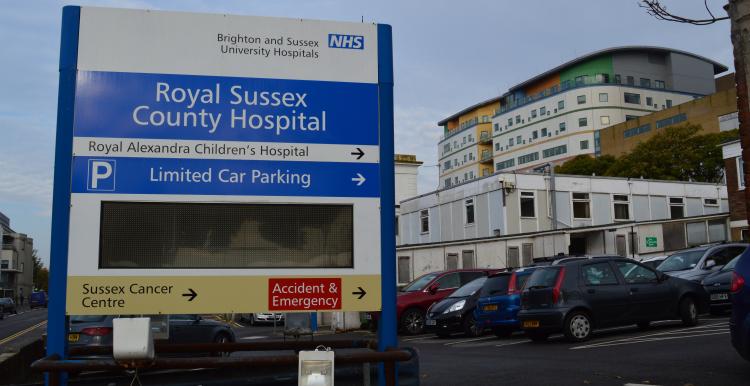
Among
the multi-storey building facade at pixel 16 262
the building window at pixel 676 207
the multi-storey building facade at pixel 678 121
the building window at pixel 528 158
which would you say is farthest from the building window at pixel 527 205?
the multi-storey building facade at pixel 16 262

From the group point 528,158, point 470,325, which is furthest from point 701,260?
point 528,158

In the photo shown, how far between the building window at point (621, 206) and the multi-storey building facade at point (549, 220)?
7 cm

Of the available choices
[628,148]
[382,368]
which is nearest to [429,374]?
[382,368]

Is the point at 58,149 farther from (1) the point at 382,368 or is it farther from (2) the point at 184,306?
(1) the point at 382,368

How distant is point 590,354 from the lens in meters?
11.7

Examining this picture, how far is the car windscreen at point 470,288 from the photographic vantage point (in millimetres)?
19453

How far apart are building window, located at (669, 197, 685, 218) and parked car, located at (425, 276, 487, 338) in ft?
110

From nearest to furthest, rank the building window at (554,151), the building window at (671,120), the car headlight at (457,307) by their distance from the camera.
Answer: the car headlight at (457,307) → the building window at (671,120) → the building window at (554,151)

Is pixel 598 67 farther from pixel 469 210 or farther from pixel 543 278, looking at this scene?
pixel 543 278

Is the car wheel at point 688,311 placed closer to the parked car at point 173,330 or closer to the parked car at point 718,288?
the parked car at point 718,288

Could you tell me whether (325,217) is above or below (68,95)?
below

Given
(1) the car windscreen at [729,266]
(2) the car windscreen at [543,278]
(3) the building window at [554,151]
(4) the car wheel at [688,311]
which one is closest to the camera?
(2) the car windscreen at [543,278]

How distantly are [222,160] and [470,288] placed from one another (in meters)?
16.2

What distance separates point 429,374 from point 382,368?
6521 mm
